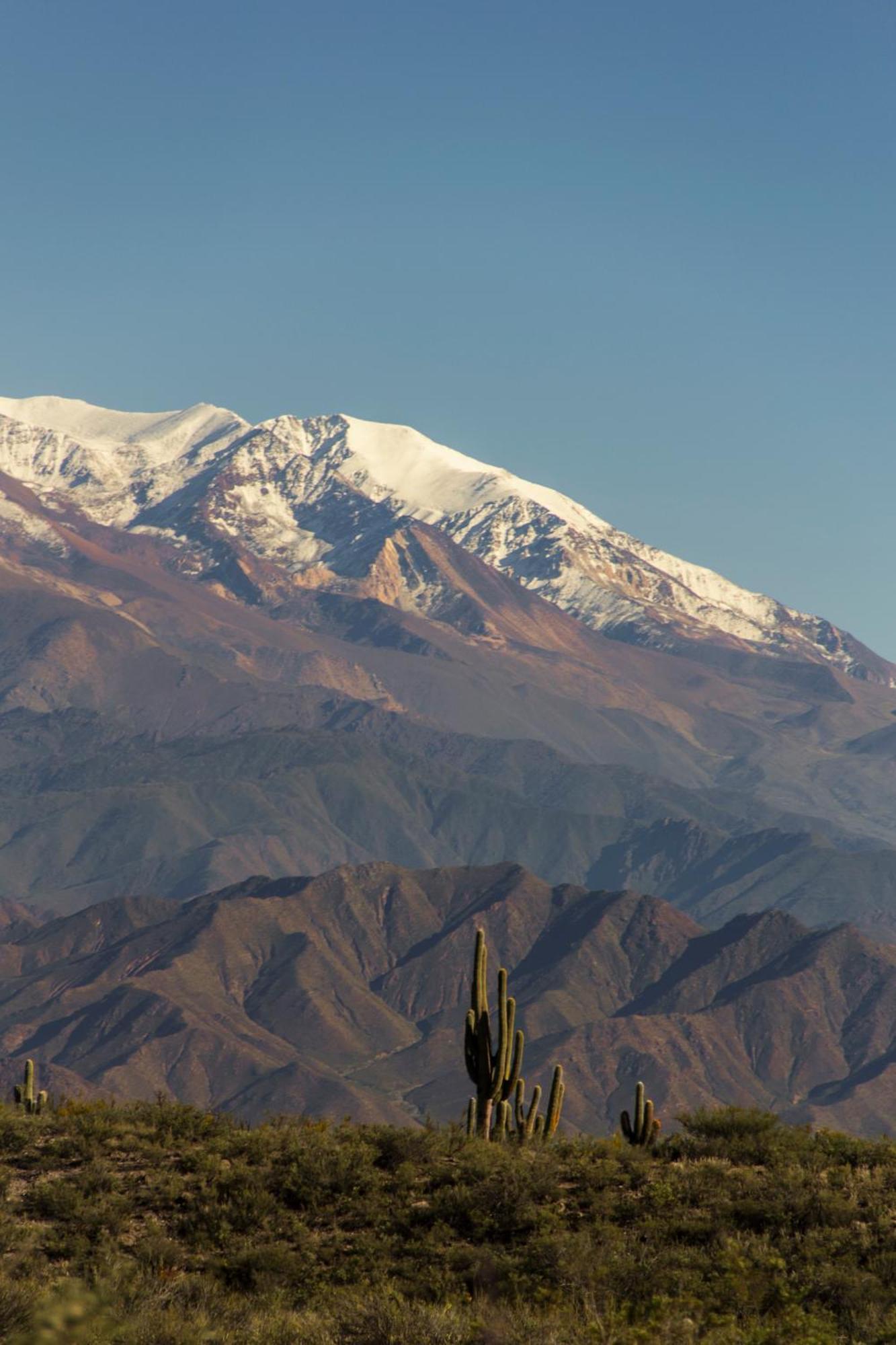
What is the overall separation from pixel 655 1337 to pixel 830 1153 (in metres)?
12.3

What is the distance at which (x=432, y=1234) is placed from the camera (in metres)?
32.8

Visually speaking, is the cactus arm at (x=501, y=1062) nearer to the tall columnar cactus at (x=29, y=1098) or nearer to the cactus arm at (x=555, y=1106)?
the cactus arm at (x=555, y=1106)

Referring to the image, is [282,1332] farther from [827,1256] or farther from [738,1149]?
[738,1149]

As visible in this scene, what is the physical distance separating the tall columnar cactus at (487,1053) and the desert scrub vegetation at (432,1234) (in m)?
2.75

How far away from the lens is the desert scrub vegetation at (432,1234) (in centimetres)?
2725

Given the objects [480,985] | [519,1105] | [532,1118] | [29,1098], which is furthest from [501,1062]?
[29,1098]

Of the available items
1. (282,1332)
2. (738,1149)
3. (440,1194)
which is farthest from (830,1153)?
(282,1332)

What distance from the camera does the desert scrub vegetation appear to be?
89.4 ft

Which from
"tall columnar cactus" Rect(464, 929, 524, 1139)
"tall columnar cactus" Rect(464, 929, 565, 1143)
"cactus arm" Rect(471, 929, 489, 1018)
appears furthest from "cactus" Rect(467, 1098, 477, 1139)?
"cactus arm" Rect(471, 929, 489, 1018)

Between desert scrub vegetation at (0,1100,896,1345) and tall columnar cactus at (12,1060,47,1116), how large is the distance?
2814mm

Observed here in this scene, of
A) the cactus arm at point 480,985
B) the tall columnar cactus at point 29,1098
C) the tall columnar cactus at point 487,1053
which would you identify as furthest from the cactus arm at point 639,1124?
the tall columnar cactus at point 29,1098

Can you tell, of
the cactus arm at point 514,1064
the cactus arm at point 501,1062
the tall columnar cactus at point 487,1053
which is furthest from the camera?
the cactus arm at point 514,1064

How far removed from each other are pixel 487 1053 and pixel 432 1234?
9.47m

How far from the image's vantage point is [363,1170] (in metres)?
35.4
